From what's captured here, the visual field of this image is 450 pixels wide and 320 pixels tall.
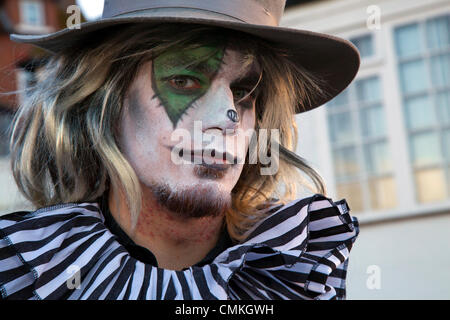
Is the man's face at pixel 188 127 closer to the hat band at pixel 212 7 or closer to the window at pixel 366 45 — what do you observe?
the hat band at pixel 212 7

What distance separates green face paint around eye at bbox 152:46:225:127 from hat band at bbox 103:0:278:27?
4.5 inches

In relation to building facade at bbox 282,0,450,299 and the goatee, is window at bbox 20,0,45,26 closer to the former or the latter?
building facade at bbox 282,0,450,299

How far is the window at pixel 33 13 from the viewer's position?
531 inches

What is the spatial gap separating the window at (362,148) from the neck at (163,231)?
4.84m

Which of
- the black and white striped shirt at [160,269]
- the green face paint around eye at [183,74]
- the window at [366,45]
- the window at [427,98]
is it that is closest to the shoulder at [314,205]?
the black and white striped shirt at [160,269]

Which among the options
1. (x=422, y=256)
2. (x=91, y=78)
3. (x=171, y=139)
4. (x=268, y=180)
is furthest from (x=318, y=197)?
(x=422, y=256)

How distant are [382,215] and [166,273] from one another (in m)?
4.98

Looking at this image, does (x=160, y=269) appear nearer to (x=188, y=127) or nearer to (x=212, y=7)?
(x=188, y=127)

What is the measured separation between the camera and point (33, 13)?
13531mm

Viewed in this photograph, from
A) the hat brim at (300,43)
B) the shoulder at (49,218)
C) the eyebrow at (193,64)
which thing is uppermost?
the hat brim at (300,43)

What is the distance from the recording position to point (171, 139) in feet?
6.15
